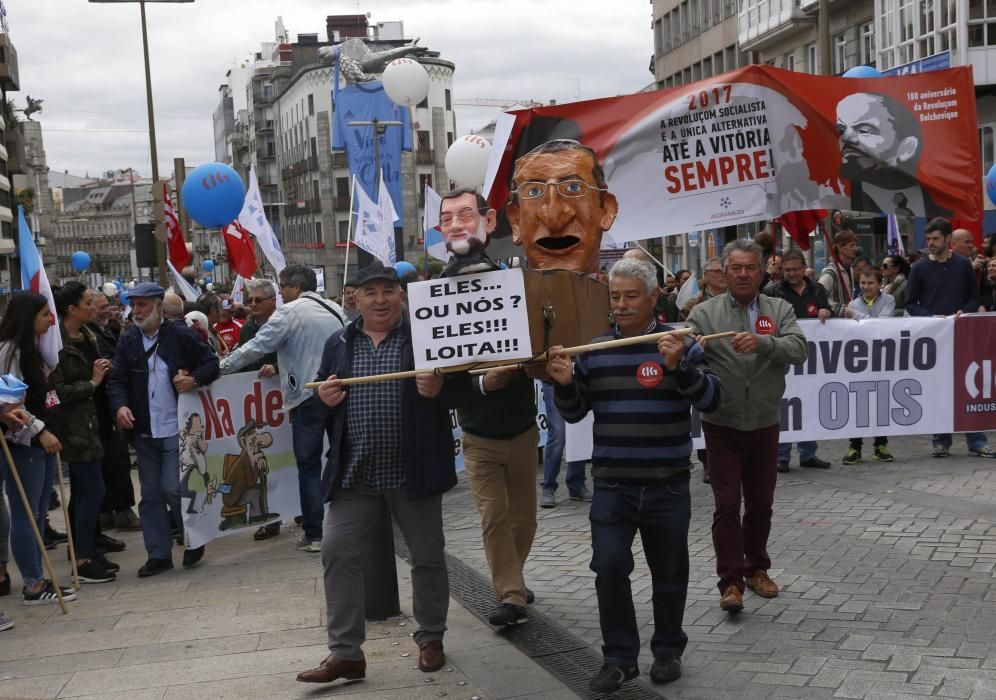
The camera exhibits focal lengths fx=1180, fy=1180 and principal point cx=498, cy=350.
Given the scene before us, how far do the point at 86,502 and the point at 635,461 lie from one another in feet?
14.8

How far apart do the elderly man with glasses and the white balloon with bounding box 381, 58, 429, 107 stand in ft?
45.1

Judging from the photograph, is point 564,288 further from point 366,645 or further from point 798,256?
point 798,256

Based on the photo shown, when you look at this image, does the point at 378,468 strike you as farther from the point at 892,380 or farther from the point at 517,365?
the point at 892,380

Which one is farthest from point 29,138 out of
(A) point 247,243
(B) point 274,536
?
(B) point 274,536

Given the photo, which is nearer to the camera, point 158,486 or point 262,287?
point 158,486

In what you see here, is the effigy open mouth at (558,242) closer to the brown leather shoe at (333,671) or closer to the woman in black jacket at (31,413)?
the brown leather shoe at (333,671)

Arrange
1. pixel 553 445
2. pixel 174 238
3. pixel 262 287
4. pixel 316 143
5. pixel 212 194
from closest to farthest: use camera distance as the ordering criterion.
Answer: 1. pixel 262 287
2. pixel 553 445
3. pixel 212 194
4. pixel 174 238
5. pixel 316 143

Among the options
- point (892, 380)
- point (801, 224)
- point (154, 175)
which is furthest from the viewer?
point (154, 175)

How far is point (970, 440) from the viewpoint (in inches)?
410

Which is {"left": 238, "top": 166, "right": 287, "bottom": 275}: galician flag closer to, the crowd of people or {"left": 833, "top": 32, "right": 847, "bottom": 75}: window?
the crowd of people

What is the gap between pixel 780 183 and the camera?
909 cm

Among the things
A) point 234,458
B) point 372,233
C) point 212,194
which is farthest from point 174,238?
point 234,458

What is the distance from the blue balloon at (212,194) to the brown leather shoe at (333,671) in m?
11.6

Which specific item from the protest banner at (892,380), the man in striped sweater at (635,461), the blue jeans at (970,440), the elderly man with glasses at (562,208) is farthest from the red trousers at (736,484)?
the blue jeans at (970,440)
